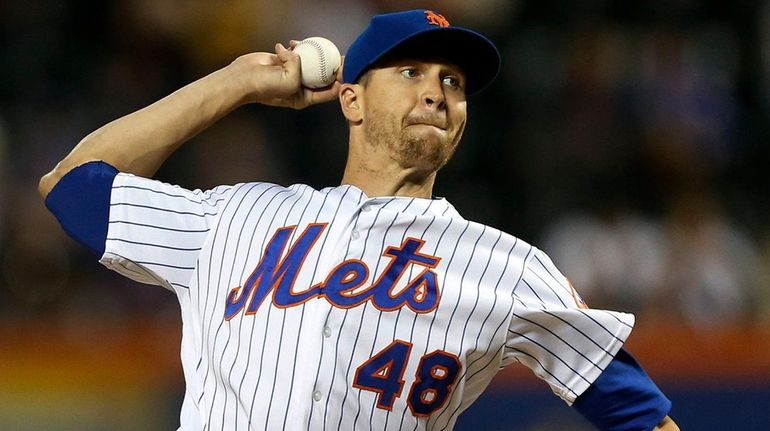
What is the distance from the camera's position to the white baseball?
2.82 m

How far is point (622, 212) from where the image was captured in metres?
6.03

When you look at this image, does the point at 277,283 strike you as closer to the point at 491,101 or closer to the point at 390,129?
the point at 390,129

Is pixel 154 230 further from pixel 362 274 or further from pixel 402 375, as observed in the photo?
pixel 402 375

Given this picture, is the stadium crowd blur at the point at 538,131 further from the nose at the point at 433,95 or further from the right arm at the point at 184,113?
the nose at the point at 433,95

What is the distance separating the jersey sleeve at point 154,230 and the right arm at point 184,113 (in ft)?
0.33

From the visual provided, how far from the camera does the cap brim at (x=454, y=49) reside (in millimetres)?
2621

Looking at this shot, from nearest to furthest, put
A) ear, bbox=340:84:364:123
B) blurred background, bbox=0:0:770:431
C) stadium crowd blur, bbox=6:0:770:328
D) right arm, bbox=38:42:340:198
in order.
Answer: right arm, bbox=38:42:340:198, ear, bbox=340:84:364:123, blurred background, bbox=0:0:770:431, stadium crowd blur, bbox=6:0:770:328

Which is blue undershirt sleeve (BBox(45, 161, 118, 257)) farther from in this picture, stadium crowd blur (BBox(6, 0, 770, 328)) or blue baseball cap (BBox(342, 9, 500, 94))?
stadium crowd blur (BBox(6, 0, 770, 328))

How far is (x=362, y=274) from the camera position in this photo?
241cm

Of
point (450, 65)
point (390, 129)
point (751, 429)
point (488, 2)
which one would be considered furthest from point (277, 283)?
point (488, 2)

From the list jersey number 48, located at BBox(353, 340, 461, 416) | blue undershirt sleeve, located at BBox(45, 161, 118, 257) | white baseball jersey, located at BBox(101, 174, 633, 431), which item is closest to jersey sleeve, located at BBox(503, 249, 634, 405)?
white baseball jersey, located at BBox(101, 174, 633, 431)

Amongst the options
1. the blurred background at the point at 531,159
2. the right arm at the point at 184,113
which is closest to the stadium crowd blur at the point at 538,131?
the blurred background at the point at 531,159

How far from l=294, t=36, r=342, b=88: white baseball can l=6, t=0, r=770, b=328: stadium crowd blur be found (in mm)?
2679

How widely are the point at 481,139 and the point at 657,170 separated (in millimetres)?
959
